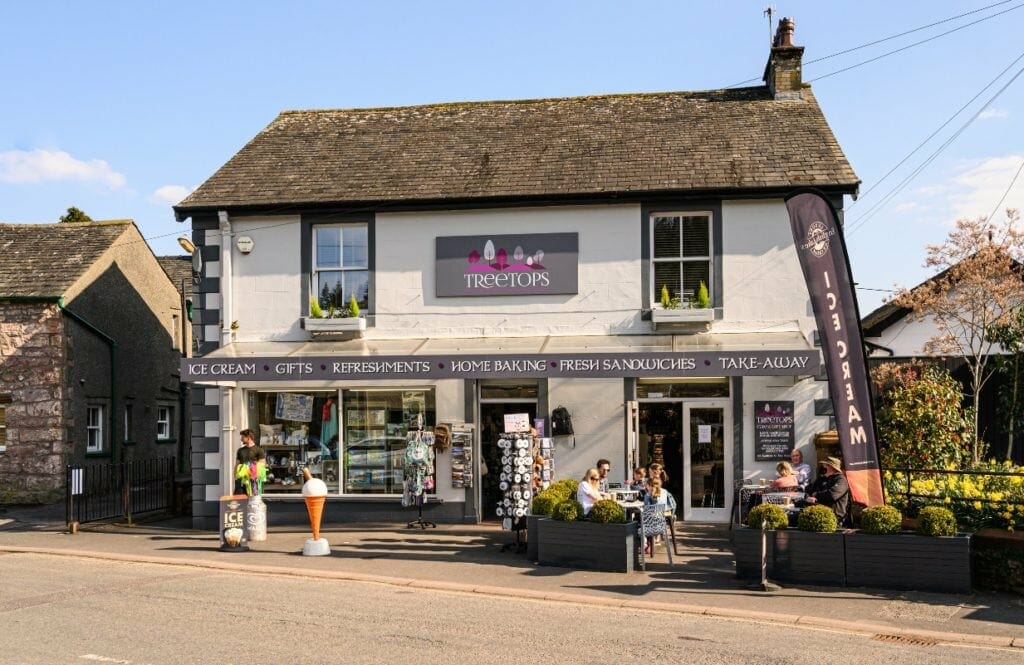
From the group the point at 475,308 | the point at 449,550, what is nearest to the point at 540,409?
the point at 475,308

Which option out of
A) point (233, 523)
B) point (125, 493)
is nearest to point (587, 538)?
point (233, 523)

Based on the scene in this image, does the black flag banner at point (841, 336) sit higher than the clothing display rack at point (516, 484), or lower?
higher

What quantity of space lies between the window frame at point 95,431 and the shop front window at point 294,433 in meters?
6.74

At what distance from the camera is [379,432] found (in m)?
16.9

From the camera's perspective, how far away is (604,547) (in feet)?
40.0

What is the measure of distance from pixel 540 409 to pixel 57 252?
12.8 meters

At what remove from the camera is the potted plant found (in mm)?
12109

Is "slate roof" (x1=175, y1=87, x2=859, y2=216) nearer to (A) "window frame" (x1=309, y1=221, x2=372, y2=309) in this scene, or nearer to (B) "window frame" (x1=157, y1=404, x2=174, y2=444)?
(A) "window frame" (x1=309, y1=221, x2=372, y2=309)

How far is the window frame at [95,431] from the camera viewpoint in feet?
71.5

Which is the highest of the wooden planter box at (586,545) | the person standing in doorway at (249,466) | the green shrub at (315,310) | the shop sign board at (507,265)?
the shop sign board at (507,265)

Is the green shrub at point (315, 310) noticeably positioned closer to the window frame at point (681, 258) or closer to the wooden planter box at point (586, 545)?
the window frame at point (681, 258)

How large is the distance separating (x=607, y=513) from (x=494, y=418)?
16.2 feet

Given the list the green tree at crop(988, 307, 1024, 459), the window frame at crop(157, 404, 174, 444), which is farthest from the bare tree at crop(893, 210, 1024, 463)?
the window frame at crop(157, 404, 174, 444)

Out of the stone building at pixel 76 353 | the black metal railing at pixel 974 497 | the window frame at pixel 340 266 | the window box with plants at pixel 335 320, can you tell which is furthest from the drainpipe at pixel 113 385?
the black metal railing at pixel 974 497
